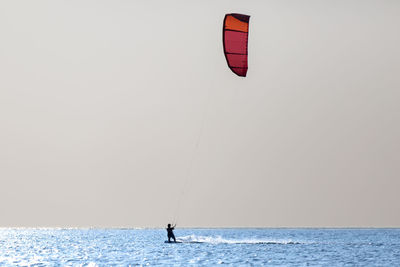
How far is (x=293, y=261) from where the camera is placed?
49.1m

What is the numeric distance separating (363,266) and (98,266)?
14554mm

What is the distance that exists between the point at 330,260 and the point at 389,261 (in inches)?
142

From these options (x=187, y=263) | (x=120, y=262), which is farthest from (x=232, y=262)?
(x=120, y=262)

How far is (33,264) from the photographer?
4775 cm

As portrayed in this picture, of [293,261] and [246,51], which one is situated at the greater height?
[246,51]

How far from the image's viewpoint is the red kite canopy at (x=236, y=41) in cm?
4200

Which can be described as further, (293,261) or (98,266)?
(293,261)

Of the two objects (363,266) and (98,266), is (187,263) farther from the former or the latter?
(363,266)

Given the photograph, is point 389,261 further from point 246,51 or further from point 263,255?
point 246,51

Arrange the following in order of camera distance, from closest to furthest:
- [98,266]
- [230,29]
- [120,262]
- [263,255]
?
1. [230,29]
2. [98,266]
3. [120,262]
4. [263,255]

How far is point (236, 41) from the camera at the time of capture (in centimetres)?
4234

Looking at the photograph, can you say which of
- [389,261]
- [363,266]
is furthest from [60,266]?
[389,261]

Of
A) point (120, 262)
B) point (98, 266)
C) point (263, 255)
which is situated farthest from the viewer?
point (263, 255)

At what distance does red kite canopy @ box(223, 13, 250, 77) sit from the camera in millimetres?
42000
